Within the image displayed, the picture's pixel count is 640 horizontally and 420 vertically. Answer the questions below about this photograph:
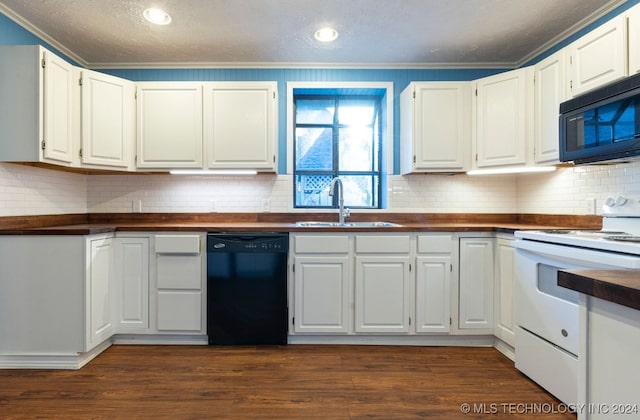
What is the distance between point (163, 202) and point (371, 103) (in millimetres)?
2220

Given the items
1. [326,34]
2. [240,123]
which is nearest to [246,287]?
[240,123]

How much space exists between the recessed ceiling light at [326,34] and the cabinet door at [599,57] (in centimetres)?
159

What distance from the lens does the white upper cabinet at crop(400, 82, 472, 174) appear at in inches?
113

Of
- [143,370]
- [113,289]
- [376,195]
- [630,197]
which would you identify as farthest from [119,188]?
[630,197]

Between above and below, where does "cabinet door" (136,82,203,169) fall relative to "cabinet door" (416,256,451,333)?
above

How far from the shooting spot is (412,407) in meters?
1.84

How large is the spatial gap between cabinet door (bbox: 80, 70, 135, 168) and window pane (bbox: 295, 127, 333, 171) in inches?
58.1

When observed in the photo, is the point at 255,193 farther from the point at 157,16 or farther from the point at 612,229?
the point at 612,229

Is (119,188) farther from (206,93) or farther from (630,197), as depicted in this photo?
(630,197)

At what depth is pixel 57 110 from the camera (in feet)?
7.86

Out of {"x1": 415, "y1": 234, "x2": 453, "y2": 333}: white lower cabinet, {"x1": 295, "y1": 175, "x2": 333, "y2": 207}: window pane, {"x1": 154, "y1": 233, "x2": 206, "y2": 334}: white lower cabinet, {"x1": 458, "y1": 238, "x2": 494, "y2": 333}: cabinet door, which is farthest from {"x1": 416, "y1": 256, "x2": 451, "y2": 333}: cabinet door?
{"x1": 154, "y1": 233, "x2": 206, "y2": 334}: white lower cabinet

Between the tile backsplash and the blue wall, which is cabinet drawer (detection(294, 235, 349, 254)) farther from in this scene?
the blue wall

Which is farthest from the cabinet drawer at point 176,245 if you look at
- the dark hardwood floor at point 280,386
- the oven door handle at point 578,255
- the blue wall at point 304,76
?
the oven door handle at point 578,255

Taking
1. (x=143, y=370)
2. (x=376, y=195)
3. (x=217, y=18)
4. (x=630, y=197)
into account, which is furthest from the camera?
(x=376, y=195)
